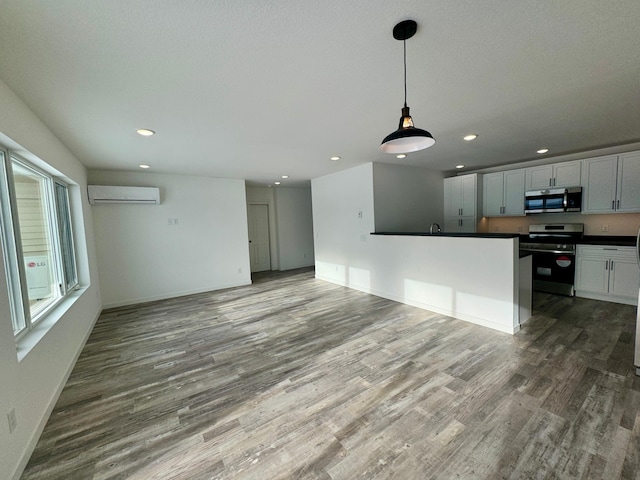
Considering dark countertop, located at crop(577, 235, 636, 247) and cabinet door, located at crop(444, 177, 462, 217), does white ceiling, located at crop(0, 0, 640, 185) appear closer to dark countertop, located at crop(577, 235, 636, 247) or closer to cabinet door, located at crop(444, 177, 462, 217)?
dark countertop, located at crop(577, 235, 636, 247)

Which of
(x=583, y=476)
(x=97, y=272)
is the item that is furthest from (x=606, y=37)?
(x=97, y=272)

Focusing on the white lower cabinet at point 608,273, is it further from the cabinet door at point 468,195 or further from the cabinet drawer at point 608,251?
the cabinet door at point 468,195

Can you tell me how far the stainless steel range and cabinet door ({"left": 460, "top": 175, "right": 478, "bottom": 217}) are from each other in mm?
1201

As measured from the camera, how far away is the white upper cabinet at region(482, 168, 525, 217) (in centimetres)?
517

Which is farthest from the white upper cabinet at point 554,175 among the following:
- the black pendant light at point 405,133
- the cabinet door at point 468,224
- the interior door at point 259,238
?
the interior door at point 259,238

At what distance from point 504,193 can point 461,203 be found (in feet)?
2.67

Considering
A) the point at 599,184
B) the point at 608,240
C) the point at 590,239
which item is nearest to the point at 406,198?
the point at 599,184

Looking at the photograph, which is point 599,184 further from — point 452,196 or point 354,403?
point 354,403

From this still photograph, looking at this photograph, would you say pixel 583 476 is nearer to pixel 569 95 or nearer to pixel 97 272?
pixel 569 95

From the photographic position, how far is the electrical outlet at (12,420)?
5.06ft

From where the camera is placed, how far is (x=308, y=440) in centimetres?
172

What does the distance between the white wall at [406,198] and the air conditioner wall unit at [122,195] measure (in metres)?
4.34

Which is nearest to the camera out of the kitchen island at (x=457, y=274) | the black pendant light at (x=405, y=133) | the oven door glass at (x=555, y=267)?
the black pendant light at (x=405, y=133)

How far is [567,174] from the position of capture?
458 centimetres
